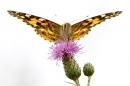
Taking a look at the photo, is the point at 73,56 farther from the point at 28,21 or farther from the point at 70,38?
the point at 28,21

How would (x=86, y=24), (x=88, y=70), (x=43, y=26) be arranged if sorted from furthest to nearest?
(x=86, y=24) < (x=43, y=26) < (x=88, y=70)

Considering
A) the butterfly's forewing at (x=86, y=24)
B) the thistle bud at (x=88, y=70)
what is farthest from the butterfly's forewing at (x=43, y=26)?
the thistle bud at (x=88, y=70)

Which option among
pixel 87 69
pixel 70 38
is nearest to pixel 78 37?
pixel 70 38

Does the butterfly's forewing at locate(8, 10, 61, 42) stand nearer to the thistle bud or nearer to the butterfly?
the butterfly

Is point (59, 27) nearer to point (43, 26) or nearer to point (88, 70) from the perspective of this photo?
point (43, 26)

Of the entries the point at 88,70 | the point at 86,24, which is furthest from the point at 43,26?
the point at 88,70

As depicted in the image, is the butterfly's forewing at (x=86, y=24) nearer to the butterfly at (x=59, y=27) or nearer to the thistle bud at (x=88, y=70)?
the butterfly at (x=59, y=27)
